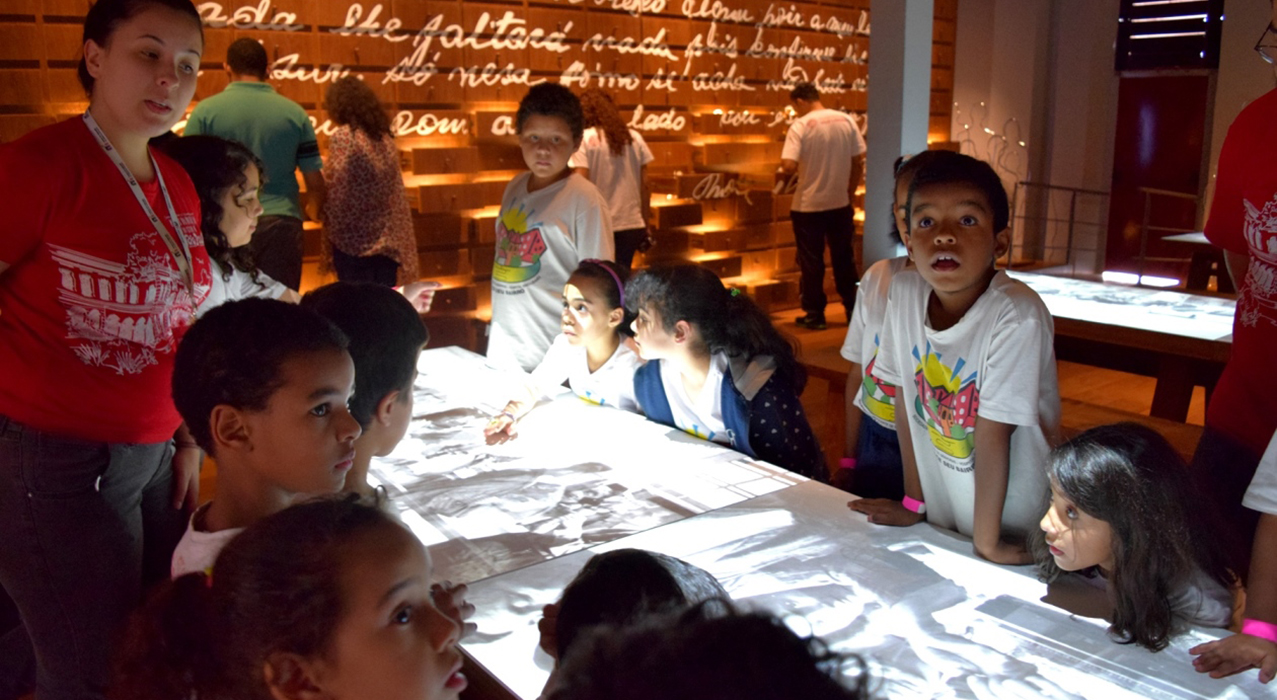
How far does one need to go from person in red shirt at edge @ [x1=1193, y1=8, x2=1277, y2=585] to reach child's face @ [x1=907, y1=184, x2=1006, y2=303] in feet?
1.71

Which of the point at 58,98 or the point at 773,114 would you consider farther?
the point at 773,114

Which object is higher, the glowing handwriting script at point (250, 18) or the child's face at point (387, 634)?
the glowing handwriting script at point (250, 18)

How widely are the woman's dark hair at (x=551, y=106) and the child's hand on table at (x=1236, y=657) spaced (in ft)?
6.92

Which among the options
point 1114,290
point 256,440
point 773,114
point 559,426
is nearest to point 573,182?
point 559,426

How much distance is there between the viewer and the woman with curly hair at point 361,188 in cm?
454

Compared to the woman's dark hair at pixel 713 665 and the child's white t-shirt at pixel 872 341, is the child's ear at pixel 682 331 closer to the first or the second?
the child's white t-shirt at pixel 872 341

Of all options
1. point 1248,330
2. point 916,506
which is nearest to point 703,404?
point 916,506

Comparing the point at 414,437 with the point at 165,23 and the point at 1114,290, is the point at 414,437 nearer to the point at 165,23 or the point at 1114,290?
the point at 165,23

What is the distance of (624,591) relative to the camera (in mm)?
1025

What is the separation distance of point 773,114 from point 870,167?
3.73m

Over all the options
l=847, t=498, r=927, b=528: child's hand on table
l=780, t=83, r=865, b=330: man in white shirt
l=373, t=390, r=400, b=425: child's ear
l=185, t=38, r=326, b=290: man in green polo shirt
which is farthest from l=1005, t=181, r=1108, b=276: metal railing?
l=373, t=390, r=400, b=425: child's ear

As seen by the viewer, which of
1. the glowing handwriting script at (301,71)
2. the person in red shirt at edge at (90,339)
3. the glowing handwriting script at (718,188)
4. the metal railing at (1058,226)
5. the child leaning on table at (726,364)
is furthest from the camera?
the metal railing at (1058,226)

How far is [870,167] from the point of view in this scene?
419 cm

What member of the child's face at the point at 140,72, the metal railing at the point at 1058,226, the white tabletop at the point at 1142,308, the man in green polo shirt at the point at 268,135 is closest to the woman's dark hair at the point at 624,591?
the child's face at the point at 140,72
